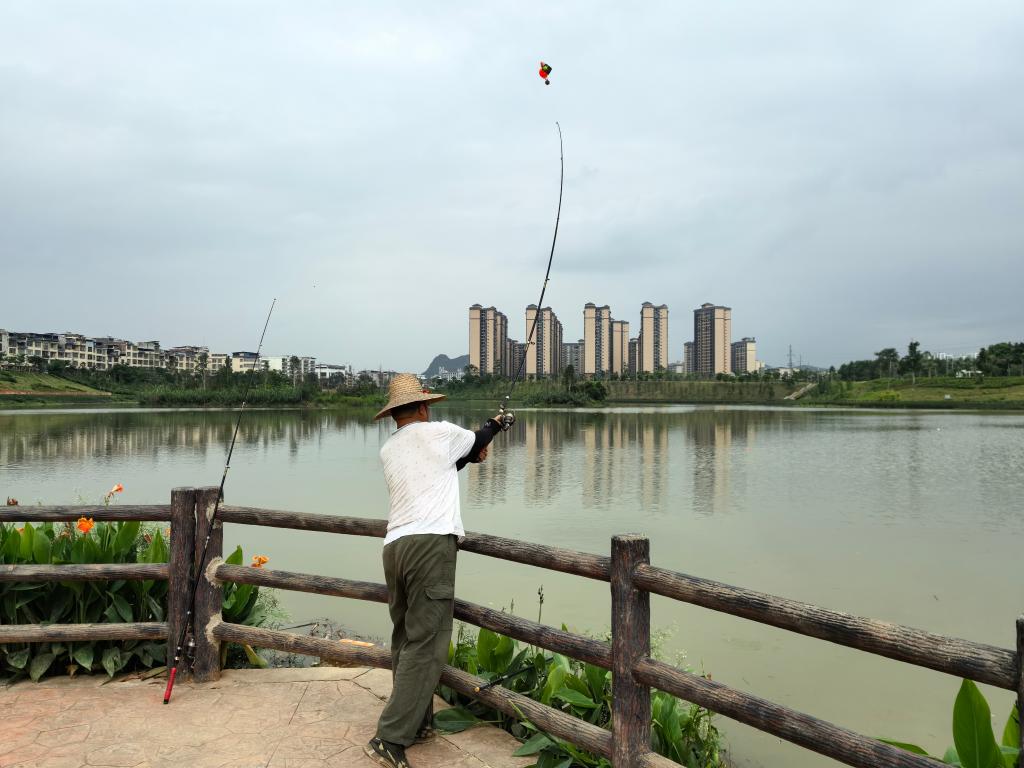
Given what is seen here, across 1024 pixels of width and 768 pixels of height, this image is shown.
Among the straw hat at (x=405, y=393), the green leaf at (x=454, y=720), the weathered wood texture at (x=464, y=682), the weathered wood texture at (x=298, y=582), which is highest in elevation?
the straw hat at (x=405, y=393)

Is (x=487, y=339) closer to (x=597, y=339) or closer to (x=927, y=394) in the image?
(x=597, y=339)

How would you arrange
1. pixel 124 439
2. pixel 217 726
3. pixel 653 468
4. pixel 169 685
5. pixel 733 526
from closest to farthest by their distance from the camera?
pixel 217 726 → pixel 169 685 → pixel 733 526 → pixel 653 468 → pixel 124 439

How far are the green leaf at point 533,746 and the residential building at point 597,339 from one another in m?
132

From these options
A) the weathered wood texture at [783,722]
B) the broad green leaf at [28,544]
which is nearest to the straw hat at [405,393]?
the weathered wood texture at [783,722]

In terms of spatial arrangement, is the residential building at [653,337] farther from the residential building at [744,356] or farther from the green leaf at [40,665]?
the green leaf at [40,665]

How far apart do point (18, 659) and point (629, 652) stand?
3.54 metres

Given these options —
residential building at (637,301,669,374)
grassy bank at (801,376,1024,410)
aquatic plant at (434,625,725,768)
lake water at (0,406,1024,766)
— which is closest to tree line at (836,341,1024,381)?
grassy bank at (801,376,1024,410)

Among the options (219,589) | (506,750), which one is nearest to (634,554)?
(506,750)

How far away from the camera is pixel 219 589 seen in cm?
415

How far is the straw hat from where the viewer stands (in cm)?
335

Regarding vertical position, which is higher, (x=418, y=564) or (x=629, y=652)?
(x=418, y=564)

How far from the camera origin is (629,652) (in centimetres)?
296

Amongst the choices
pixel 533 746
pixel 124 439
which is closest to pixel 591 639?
pixel 533 746

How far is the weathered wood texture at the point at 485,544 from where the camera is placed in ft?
10.4
